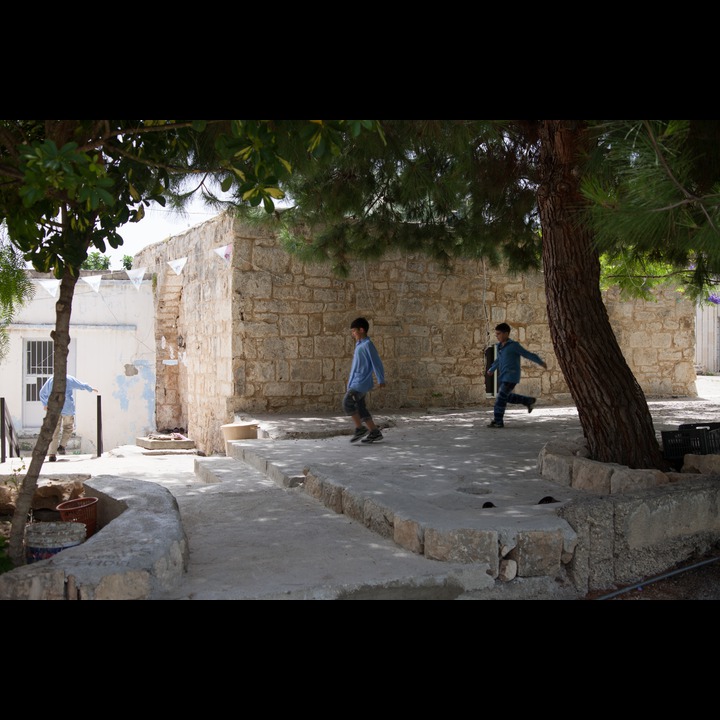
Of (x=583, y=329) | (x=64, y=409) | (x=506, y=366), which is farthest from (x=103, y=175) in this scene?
(x=64, y=409)

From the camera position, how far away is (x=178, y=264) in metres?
12.8

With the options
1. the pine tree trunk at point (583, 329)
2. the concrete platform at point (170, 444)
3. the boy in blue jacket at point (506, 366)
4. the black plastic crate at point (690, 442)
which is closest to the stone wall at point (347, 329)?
the concrete platform at point (170, 444)

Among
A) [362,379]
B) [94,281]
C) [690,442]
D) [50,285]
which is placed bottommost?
[690,442]

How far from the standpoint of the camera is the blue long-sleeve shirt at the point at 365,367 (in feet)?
25.3

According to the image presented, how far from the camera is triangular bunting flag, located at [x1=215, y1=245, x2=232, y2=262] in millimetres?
10008

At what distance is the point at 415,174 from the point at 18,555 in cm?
454

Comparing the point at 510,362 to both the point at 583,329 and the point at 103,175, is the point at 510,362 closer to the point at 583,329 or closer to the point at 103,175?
the point at 583,329

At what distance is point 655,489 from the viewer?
15.4 feet

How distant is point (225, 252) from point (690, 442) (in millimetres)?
6689

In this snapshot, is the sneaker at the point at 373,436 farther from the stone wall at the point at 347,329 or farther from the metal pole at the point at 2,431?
the metal pole at the point at 2,431

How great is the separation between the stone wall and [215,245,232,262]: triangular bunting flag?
0.21 ft

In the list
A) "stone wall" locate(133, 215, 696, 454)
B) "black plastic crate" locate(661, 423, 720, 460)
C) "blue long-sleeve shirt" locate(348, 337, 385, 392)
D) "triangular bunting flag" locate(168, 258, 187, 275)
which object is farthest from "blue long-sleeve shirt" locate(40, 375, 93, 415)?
"black plastic crate" locate(661, 423, 720, 460)

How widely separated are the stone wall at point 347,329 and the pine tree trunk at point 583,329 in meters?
4.64

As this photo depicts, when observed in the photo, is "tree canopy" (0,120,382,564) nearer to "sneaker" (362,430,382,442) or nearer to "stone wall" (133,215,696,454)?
"sneaker" (362,430,382,442)
